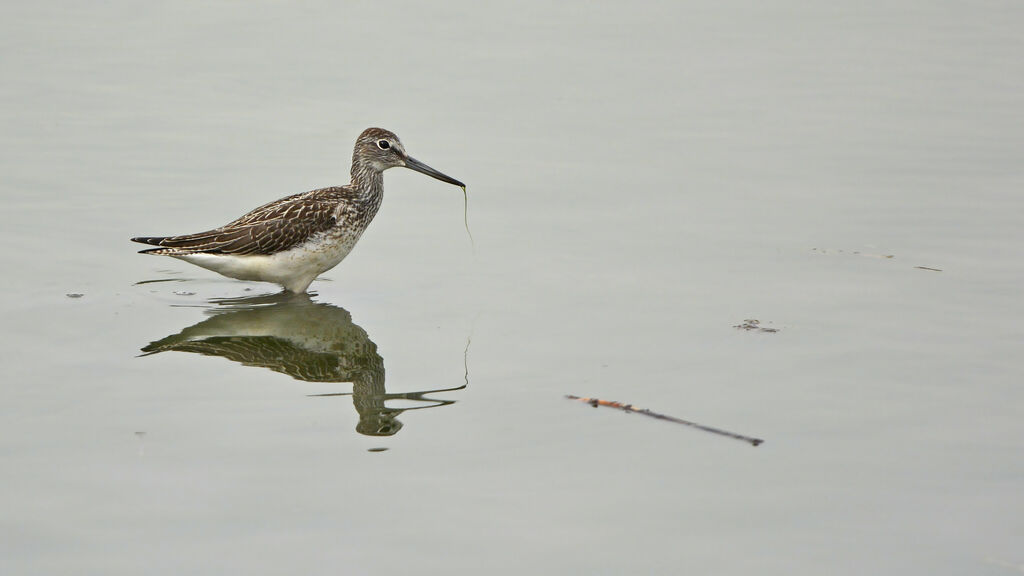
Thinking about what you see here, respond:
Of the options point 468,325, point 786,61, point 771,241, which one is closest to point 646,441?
point 468,325

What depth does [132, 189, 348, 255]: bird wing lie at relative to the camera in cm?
1043

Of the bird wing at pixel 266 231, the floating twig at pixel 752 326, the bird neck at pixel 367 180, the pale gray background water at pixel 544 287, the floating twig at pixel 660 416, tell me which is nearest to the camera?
the pale gray background water at pixel 544 287

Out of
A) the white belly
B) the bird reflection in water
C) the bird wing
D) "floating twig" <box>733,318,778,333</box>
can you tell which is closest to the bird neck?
the bird wing

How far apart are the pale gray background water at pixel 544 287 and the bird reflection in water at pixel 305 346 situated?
152mm

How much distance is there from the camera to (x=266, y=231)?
10.7m

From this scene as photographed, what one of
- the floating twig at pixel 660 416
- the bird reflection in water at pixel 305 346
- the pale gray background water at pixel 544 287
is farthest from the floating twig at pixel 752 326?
the bird reflection in water at pixel 305 346

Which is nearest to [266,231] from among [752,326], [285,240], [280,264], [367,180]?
[285,240]

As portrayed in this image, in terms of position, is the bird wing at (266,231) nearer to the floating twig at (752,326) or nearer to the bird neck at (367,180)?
the bird neck at (367,180)

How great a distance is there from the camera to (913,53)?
1644 cm

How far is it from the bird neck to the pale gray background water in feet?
2.05

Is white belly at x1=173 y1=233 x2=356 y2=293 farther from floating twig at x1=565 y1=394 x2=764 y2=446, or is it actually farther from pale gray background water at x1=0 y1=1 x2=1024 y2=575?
floating twig at x1=565 y1=394 x2=764 y2=446

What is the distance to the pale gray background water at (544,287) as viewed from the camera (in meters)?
6.36

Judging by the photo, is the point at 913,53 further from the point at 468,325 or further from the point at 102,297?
the point at 102,297

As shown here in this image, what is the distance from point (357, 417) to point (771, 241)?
474cm
